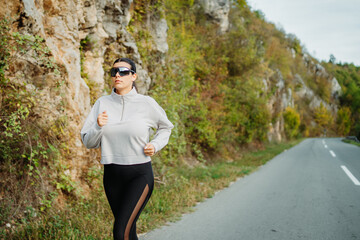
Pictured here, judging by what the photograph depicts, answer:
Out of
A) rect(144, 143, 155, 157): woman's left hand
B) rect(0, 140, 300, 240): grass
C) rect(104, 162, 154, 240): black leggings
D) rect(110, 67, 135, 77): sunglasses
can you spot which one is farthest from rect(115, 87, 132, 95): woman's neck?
rect(0, 140, 300, 240): grass

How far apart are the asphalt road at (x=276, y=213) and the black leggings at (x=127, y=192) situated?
63.6 inches

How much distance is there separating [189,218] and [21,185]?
2.70 metres

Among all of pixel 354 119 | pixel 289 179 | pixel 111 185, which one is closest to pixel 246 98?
pixel 289 179

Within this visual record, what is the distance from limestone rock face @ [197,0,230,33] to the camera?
54.1 feet

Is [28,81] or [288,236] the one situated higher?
[28,81]

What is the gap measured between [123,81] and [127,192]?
1.00 metres

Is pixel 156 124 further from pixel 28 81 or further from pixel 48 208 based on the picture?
pixel 28 81

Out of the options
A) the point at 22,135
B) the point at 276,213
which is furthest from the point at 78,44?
the point at 276,213

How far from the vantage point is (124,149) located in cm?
239

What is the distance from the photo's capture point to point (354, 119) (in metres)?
72.9

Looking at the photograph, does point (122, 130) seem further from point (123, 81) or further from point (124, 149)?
point (123, 81)

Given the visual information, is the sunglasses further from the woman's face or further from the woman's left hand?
the woman's left hand

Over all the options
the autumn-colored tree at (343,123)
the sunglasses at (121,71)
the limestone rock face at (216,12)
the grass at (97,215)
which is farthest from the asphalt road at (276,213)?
the autumn-colored tree at (343,123)

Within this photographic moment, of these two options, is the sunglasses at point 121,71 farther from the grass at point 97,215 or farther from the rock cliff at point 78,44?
the rock cliff at point 78,44
